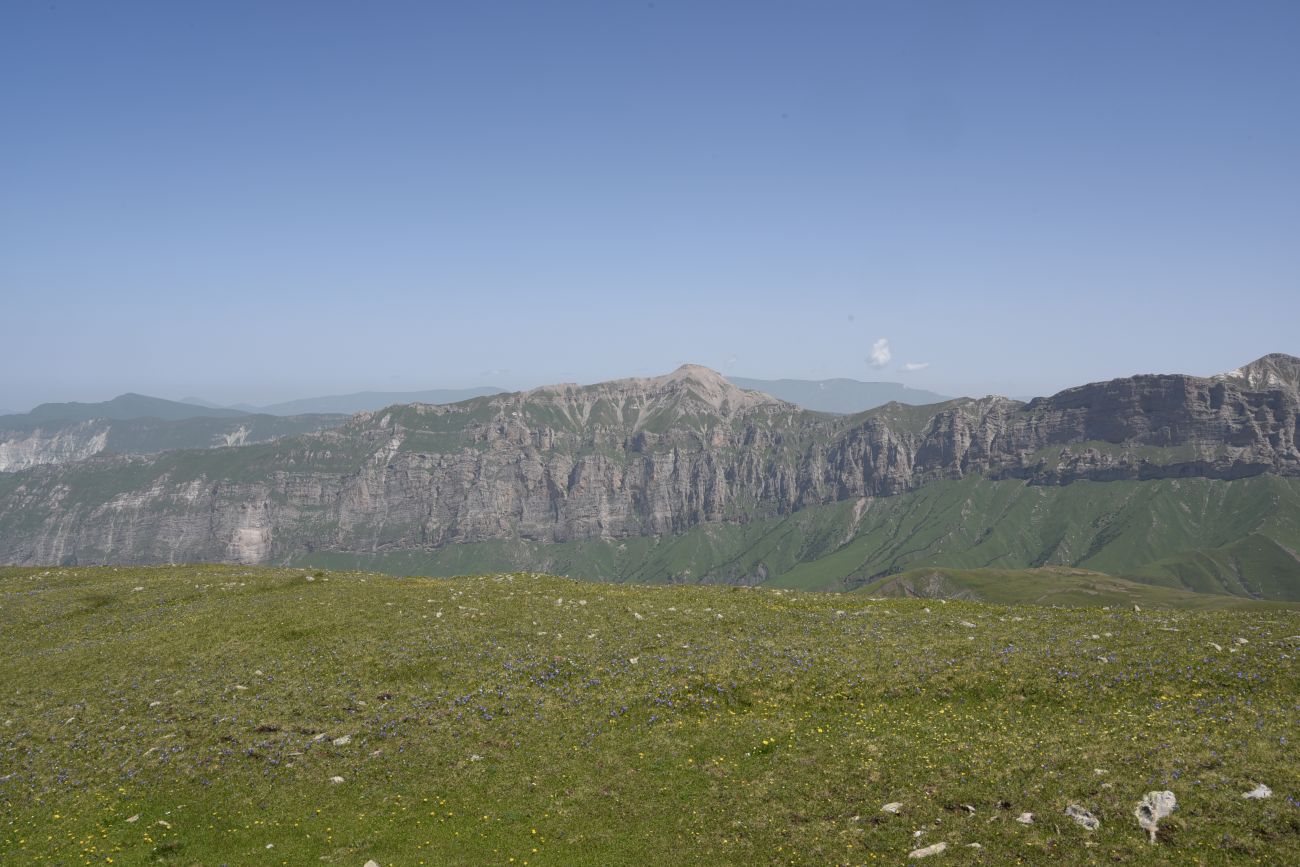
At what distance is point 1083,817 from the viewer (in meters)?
18.7

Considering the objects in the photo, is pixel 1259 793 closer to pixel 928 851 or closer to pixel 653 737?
pixel 928 851

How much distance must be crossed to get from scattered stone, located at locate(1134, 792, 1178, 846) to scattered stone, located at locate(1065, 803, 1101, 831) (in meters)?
1.01

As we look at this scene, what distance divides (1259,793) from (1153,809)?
114 inches

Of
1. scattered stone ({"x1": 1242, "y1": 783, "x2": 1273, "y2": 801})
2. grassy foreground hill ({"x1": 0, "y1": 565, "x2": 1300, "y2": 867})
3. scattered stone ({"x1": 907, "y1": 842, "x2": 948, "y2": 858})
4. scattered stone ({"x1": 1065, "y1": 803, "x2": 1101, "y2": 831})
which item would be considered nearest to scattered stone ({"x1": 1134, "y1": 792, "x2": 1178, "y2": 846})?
grassy foreground hill ({"x1": 0, "y1": 565, "x2": 1300, "y2": 867})

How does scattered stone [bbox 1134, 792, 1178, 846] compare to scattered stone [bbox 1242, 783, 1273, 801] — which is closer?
scattered stone [bbox 1134, 792, 1178, 846]

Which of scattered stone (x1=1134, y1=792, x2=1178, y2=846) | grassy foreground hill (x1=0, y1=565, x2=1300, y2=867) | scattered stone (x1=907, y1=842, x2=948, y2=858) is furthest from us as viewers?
grassy foreground hill (x1=0, y1=565, x2=1300, y2=867)

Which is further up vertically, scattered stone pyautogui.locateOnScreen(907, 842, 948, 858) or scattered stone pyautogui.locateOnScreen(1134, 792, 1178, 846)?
scattered stone pyautogui.locateOnScreen(1134, 792, 1178, 846)

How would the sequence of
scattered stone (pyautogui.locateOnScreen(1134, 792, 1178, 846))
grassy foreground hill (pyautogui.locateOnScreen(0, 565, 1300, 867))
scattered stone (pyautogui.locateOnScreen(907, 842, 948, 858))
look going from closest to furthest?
1. scattered stone (pyautogui.locateOnScreen(1134, 792, 1178, 846))
2. scattered stone (pyautogui.locateOnScreen(907, 842, 948, 858))
3. grassy foreground hill (pyautogui.locateOnScreen(0, 565, 1300, 867))

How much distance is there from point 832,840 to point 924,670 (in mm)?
12124

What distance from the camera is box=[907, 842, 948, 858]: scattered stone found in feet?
60.0

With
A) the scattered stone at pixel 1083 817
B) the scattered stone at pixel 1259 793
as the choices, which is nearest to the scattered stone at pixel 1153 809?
the scattered stone at pixel 1083 817

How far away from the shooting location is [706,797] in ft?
74.3

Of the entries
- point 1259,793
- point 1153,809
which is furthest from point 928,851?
point 1259,793

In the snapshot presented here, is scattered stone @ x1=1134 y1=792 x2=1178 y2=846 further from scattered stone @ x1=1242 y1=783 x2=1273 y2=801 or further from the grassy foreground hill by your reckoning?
scattered stone @ x1=1242 y1=783 x2=1273 y2=801
